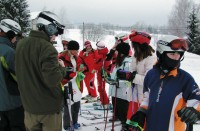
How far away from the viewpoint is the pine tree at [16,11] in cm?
2059

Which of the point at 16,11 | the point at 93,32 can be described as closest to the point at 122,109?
the point at 16,11

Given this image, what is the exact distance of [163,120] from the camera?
2.35 meters

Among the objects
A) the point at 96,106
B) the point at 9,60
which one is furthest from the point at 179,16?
the point at 9,60

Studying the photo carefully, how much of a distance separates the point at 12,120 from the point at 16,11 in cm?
1855

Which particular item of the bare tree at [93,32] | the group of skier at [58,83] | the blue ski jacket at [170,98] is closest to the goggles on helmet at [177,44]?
the group of skier at [58,83]

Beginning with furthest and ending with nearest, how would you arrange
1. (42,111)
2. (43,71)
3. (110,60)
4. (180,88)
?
(110,60), (42,111), (43,71), (180,88)

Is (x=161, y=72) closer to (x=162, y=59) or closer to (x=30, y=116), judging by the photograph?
(x=162, y=59)

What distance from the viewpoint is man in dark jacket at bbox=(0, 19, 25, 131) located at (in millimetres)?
3334

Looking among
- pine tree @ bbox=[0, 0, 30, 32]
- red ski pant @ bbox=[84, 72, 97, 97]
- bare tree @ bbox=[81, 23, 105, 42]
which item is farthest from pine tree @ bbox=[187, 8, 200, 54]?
red ski pant @ bbox=[84, 72, 97, 97]

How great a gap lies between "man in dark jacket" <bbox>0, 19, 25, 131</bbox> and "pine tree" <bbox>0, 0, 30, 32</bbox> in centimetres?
1773

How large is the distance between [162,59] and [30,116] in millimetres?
1608

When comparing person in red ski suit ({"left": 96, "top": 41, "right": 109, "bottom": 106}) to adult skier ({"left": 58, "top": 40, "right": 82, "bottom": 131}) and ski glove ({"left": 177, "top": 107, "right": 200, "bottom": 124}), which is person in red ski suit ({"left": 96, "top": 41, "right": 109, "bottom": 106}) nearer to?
adult skier ({"left": 58, "top": 40, "right": 82, "bottom": 131})

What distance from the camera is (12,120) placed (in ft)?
11.6

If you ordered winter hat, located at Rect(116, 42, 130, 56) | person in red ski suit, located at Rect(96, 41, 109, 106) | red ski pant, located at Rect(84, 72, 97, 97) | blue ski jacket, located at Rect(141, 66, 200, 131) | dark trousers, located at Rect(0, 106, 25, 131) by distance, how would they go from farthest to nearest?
1. red ski pant, located at Rect(84, 72, 97, 97)
2. person in red ski suit, located at Rect(96, 41, 109, 106)
3. winter hat, located at Rect(116, 42, 130, 56)
4. dark trousers, located at Rect(0, 106, 25, 131)
5. blue ski jacket, located at Rect(141, 66, 200, 131)
